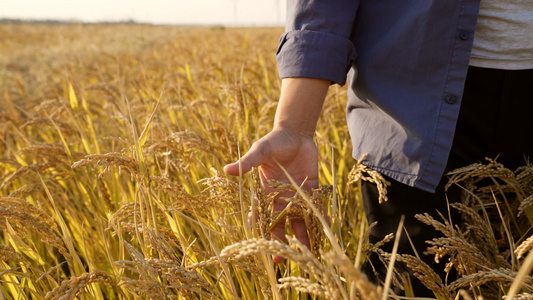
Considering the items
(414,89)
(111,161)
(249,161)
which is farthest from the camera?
(414,89)

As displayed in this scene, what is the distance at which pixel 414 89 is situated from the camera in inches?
46.5

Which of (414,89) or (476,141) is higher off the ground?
(414,89)

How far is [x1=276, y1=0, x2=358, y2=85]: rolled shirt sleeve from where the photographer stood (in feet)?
3.88

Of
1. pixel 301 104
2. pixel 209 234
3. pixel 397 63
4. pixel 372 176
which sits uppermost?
pixel 397 63

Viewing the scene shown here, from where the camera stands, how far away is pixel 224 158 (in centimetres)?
168

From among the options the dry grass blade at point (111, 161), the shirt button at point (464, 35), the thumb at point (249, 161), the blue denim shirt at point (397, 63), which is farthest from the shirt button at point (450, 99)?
the dry grass blade at point (111, 161)

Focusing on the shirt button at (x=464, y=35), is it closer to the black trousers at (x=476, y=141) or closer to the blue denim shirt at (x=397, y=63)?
the blue denim shirt at (x=397, y=63)

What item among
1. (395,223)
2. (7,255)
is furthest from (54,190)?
(395,223)

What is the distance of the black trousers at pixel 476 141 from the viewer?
115 centimetres

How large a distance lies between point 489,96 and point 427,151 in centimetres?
25

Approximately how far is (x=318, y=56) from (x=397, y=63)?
0.79 ft

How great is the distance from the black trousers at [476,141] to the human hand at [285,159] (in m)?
0.28

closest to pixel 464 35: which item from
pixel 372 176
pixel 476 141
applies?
pixel 476 141

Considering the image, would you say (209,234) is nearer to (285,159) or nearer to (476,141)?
(285,159)
